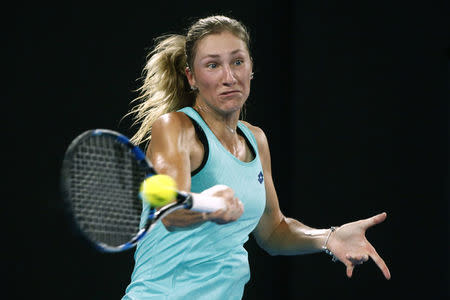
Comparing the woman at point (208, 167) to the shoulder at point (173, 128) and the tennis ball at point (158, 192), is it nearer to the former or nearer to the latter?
the shoulder at point (173, 128)

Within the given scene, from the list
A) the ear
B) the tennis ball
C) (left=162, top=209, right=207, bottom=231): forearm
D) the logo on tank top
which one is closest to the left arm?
the logo on tank top

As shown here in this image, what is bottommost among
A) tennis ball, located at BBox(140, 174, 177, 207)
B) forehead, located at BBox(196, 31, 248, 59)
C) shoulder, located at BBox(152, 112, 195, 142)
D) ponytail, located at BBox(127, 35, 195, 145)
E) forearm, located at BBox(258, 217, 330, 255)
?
forearm, located at BBox(258, 217, 330, 255)

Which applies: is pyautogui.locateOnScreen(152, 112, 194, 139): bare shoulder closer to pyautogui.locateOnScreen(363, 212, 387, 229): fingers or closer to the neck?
the neck

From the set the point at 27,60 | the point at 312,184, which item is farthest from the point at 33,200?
the point at 312,184

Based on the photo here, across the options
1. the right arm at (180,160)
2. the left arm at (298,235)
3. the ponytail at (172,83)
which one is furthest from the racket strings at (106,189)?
the left arm at (298,235)

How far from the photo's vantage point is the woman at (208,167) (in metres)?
1.68

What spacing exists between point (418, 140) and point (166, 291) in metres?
1.81

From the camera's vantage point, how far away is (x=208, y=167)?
169 cm

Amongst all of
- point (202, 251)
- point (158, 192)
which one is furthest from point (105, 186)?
point (202, 251)

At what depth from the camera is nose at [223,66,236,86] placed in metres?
1.78

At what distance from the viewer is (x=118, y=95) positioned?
9.76ft

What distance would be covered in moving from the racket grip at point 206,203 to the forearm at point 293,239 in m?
0.72

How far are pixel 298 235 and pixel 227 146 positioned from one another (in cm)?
41

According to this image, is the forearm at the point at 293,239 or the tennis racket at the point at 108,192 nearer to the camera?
the tennis racket at the point at 108,192
